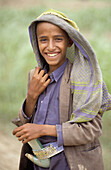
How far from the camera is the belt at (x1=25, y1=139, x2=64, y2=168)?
1681mm

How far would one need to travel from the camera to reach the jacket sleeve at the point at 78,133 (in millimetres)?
1595

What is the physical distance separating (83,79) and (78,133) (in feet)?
1.12

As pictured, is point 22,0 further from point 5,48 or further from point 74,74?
point 74,74

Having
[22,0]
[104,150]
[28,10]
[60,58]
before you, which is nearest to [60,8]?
Answer: [28,10]

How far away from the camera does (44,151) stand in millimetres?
1709

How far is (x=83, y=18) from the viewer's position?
7176 millimetres

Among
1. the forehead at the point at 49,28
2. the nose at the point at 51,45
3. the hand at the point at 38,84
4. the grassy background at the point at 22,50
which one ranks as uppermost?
the forehead at the point at 49,28

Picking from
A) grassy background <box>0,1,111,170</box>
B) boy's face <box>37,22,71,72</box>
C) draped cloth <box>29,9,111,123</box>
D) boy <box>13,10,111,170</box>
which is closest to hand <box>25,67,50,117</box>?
boy <box>13,10,111,170</box>

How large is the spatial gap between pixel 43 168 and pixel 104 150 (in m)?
1.89

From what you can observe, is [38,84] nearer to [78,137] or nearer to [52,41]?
[52,41]

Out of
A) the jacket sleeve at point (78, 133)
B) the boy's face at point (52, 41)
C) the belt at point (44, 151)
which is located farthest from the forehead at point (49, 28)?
the belt at point (44, 151)

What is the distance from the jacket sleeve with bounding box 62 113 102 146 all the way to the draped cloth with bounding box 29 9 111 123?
37mm

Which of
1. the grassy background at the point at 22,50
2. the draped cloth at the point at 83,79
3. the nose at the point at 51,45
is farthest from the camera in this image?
the grassy background at the point at 22,50

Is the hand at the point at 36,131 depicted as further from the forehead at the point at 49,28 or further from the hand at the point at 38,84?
the forehead at the point at 49,28
